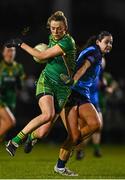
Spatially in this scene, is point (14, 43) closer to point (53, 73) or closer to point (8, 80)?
point (53, 73)

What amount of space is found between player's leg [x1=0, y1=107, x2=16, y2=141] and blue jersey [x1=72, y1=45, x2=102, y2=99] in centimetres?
460

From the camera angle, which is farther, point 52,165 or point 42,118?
point 52,165

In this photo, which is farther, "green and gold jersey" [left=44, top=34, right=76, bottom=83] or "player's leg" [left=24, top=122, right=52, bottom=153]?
"player's leg" [left=24, top=122, right=52, bottom=153]

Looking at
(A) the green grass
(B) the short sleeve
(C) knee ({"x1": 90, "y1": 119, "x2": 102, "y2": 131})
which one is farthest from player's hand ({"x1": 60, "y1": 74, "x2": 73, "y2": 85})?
(A) the green grass

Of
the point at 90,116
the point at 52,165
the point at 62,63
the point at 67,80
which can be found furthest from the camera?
the point at 52,165

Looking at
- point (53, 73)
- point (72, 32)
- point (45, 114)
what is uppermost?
point (53, 73)

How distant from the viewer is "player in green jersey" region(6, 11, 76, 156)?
1427 cm

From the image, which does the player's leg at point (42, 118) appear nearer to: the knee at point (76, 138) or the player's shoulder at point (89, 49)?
the knee at point (76, 138)

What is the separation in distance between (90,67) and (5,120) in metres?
4.96

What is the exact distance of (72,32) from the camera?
29812mm

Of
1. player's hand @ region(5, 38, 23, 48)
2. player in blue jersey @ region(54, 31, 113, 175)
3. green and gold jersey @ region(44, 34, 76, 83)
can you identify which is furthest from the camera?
player in blue jersey @ region(54, 31, 113, 175)

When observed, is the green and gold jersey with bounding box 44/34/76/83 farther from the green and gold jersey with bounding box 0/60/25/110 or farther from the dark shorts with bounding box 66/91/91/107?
the green and gold jersey with bounding box 0/60/25/110

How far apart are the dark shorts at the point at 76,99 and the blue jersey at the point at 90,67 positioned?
6 cm

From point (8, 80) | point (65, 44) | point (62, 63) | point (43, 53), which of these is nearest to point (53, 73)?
point (62, 63)
